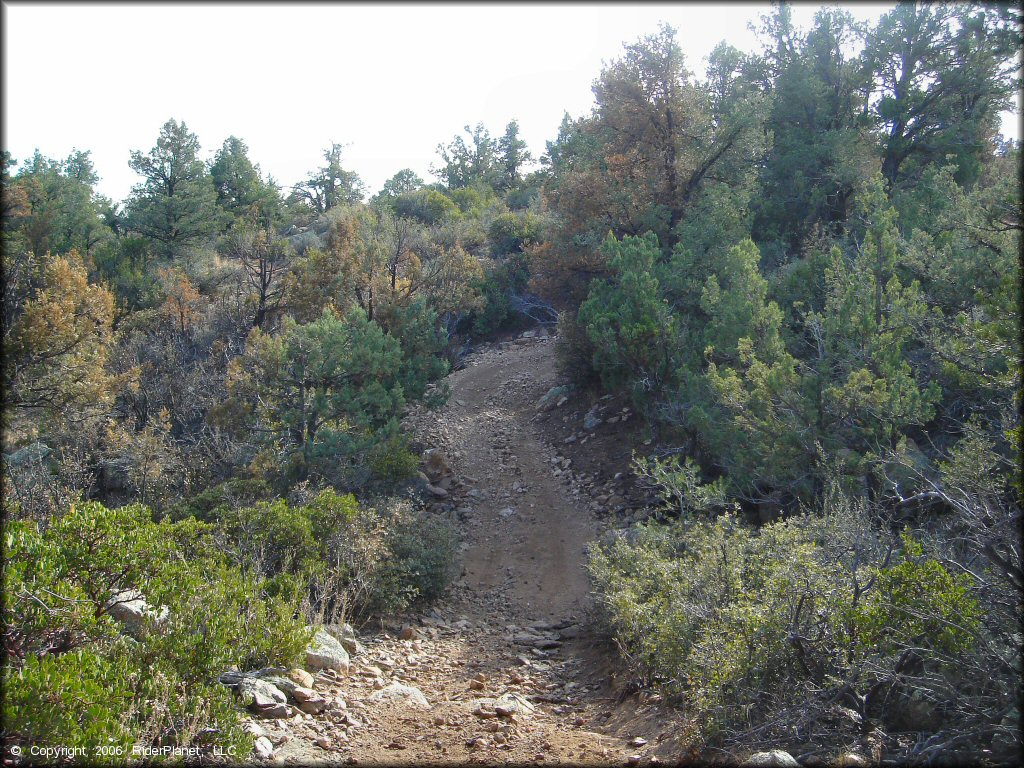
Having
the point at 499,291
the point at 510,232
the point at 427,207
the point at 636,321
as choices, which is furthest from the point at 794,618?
the point at 427,207

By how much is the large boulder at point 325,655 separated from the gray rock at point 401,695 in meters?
0.46

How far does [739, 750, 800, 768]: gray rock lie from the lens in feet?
11.7

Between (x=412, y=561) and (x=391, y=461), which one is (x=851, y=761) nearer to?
(x=412, y=561)

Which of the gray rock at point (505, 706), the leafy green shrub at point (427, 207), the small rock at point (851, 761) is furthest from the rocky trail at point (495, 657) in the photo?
the leafy green shrub at point (427, 207)

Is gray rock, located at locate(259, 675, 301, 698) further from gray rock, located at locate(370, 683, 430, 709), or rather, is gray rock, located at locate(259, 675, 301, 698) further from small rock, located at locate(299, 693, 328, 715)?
gray rock, located at locate(370, 683, 430, 709)

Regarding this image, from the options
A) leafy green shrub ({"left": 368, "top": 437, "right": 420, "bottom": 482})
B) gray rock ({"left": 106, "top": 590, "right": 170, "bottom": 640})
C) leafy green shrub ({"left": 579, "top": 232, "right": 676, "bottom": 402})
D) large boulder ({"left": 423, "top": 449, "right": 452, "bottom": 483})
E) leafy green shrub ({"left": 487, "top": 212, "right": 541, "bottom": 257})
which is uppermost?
leafy green shrub ({"left": 487, "top": 212, "right": 541, "bottom": 257})

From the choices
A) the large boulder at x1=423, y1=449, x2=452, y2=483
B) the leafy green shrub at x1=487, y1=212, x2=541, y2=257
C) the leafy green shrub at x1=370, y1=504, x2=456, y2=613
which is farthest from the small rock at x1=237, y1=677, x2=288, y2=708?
the leafy green shrub at x1=487, y1=212, x2=541, y2=257

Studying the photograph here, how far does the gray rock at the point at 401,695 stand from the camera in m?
5.79

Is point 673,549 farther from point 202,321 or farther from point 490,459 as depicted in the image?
point 202,321

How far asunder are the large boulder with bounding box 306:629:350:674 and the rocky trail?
9 centimetres

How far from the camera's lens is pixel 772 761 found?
→ 3580 millimetres

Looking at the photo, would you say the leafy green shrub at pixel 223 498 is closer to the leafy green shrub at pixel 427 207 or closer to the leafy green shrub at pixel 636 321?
the leafy green shrub at pixel 636 321

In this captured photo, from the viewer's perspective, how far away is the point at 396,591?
8148mm

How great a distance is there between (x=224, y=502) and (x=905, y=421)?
865 centimetres
